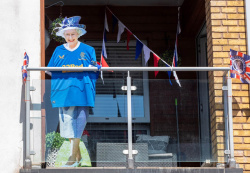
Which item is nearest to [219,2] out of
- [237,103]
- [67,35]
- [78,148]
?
[237,103]

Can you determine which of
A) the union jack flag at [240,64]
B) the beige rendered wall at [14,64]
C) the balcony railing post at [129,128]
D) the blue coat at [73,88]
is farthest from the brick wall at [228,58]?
the beige rendered wall at [14,64]

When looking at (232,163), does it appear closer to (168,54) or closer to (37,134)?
(37,134)

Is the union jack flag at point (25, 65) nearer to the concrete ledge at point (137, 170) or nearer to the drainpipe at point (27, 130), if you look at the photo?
the drainpipe at point (27, 130)

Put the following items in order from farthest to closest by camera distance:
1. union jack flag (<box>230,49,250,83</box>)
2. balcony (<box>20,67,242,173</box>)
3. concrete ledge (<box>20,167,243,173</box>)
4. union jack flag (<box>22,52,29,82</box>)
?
union jack flag (<box>230,49,250,83</box>)
union jack flag (<box>22,52,29,82</box>)
balcony (<box>20,67,242,173</box>)
concrete ledge (<box>20,167,243,173</box>)

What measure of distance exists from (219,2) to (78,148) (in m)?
3.16

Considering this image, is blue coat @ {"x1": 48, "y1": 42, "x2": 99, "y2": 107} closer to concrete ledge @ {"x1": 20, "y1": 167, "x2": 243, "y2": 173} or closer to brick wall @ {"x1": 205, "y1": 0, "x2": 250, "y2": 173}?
concrete ledge @ {"x1": 20, "y1": 167, "x2": 243, "y2": 173}

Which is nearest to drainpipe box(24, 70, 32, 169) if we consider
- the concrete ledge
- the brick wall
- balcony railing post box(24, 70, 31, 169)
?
balcony railing post box(24, 70, 31, 169)

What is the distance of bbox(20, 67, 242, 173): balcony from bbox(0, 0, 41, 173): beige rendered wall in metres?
0.27

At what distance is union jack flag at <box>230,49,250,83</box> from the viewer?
1081 cm

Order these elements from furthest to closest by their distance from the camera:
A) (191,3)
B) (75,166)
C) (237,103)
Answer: (191,3) < (237,103) < (75,166)

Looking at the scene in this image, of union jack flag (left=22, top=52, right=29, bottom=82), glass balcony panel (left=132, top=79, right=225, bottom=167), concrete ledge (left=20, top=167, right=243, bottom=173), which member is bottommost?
concrete ledge (left=20, top=167, right=243, bottom=173)

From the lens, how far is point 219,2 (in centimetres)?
1166

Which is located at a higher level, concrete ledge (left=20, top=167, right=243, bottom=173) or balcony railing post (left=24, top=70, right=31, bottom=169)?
balcony railing post (left=24, top=70, right=31, bottom=169)

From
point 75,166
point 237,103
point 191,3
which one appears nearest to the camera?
point 75,166
